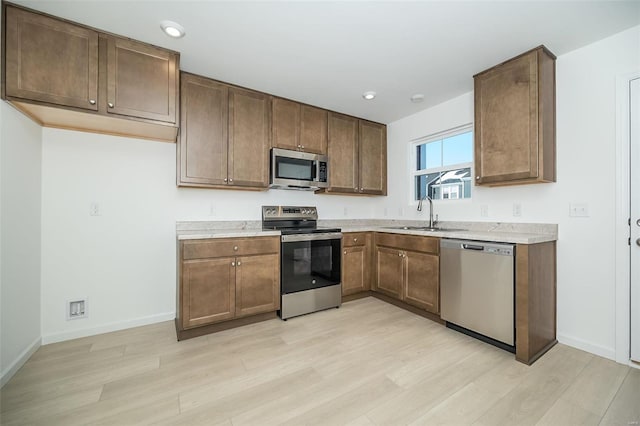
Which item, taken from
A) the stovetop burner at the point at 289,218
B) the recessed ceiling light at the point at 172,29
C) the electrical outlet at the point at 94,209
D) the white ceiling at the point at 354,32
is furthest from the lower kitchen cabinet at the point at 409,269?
the electrical outlet at the point at 94,209

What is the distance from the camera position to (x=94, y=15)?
6.10 feet

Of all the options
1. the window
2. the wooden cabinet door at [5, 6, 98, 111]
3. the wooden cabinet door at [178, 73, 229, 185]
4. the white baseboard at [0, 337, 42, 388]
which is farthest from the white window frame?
the white baseboard at [0, 337, 42, 388]

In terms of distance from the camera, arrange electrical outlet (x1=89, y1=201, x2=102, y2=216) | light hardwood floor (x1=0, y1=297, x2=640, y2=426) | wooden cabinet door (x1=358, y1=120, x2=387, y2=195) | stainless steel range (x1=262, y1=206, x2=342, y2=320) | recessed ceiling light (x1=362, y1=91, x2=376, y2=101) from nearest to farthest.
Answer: light hardwood floor (x1=0, y1=297, x2=640, y2=426), electrical outlet (x1=89, y1=201, x2=102, y2=216), stainless steel range (x1=262, y1=206, x2=342, y2=320), recessed ceiling light (x1=362, y1=91, x2=376, y2=101), wooden cabinet door (x1=358, y1=120, x2=387, y2=195)

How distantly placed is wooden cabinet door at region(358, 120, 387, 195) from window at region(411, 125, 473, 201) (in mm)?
449

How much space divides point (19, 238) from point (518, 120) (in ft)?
13.1

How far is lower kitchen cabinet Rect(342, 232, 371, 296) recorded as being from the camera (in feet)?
10.9

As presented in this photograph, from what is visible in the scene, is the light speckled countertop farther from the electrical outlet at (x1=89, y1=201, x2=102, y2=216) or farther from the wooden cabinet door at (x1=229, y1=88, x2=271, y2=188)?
the electrical outlet at (x1=89, y1=201, x2=102, y2=216)

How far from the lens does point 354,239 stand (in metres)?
3.39

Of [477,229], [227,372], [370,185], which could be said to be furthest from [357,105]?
[227,372]

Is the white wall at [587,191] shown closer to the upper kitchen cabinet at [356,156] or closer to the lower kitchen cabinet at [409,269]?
the lower kitchen cabinet at [409,269]

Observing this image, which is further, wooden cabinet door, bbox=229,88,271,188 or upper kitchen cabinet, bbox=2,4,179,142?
wooden cabinet door, bbox=229,88,271,188

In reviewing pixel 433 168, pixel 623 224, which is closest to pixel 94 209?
pixel 433 168

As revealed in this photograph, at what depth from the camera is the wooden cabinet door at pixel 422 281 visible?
2697mm

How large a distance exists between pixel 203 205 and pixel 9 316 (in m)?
1.62
